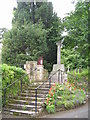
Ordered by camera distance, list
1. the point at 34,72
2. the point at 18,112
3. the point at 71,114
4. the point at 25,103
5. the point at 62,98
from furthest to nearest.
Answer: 1. the point at 34,72
2. the point at 62,98
3. the point at 25,103
4. the point at 18,112
5. the point at 71,114

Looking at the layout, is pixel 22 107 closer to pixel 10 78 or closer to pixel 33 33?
pixel 10 78

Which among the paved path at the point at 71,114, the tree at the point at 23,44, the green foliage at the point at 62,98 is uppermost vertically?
the tree at the point at 23,44

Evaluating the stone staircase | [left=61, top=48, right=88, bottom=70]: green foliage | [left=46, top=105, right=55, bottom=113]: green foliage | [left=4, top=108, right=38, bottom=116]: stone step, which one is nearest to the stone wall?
the stone staircase

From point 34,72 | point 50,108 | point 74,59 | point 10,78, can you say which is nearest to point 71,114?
point 50,108

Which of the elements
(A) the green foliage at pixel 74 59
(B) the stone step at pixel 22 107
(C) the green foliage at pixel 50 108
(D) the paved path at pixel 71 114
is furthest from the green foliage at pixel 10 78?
(A) the green foliage at pixel 74 59

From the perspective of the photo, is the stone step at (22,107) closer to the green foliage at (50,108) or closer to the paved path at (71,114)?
the green foliage at (50,108)

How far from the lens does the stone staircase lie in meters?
4.08

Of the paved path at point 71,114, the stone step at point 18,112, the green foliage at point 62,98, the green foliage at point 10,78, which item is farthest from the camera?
the green foliage at point 10,78

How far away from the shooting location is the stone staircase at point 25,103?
4082 mm

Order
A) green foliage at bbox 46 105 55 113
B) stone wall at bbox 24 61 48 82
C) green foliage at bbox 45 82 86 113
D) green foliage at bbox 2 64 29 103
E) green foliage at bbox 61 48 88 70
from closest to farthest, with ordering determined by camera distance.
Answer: green foliage at bbox 61 48 88 70, green foliage at bbox 46 105 55 113, green foliage at bbox 45 82 86 113, green foliage at bbox 2 64 29 103, stone wall at bbox 24 61 48 82

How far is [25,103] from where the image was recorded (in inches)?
174

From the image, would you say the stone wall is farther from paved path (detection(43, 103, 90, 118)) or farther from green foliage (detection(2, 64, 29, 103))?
paved path (detection(43, 103, 90, 118))

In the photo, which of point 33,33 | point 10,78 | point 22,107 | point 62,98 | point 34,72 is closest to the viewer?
point 22,107

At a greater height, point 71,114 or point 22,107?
point 22,107
